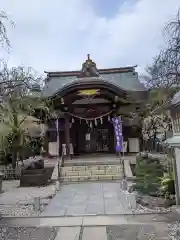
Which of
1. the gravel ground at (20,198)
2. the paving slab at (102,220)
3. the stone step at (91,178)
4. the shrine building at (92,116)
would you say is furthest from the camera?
the shrine building at (92,116)

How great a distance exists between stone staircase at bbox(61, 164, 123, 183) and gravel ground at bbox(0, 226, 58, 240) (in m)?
7.44

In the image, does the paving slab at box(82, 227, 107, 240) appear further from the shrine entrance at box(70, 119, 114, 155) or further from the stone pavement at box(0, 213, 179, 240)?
the shrine entrance at box(70, 119, 114, 155)

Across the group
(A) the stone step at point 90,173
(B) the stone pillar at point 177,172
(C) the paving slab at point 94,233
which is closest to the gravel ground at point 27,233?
(C) the paving slab at point 94,233

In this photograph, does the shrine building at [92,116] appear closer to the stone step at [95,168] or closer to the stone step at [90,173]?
the stone step at [95,168]

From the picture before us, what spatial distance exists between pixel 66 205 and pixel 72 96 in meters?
Answer: 10.3

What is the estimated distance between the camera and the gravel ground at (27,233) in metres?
6.25

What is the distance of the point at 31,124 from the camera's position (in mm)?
19094

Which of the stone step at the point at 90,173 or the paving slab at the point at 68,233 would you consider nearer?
the paving slab at the point at 68,233

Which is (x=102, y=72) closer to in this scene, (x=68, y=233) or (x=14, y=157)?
(x=14, y=157)

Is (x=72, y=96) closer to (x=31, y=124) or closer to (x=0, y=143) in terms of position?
(x=31, y=124)

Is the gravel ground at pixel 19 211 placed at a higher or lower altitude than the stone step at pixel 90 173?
lower

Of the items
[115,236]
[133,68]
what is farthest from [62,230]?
[133,68]

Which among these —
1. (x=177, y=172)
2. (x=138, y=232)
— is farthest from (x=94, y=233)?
(x=177, y=172)

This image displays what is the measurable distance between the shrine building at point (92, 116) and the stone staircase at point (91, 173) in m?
2.81
